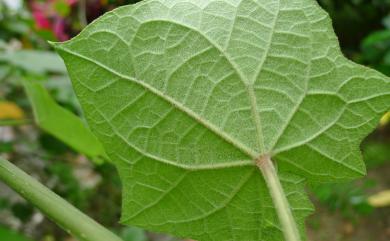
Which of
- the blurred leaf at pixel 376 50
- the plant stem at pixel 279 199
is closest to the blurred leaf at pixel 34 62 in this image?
the blurred leaf at pixel 376 50

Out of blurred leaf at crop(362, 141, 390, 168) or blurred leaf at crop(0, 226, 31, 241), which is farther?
blurred leaf at crop(362, 141, 390, 168)

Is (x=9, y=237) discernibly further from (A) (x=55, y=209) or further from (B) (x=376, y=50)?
(B) (x=376, y=50)

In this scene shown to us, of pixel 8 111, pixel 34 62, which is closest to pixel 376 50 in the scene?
pixel 34 62

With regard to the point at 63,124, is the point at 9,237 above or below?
above

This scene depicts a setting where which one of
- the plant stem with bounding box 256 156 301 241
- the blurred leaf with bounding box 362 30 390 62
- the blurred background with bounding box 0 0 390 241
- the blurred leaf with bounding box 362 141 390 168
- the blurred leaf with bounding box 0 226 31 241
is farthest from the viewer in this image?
the blurred leaf with bounding box 362 141 390 168

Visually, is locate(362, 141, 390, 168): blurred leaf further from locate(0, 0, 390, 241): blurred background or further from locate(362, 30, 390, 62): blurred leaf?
locate(362, 30, 390, 62): blurred leaf

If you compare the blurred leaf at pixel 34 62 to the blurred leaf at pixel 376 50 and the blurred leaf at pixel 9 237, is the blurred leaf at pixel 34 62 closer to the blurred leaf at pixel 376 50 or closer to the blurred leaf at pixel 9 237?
the blurred leaf at pixel 376 50

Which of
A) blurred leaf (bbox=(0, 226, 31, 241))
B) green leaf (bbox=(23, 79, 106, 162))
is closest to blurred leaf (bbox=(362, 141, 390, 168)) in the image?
green leaf (bbox=(23, 79, 106, 162))
